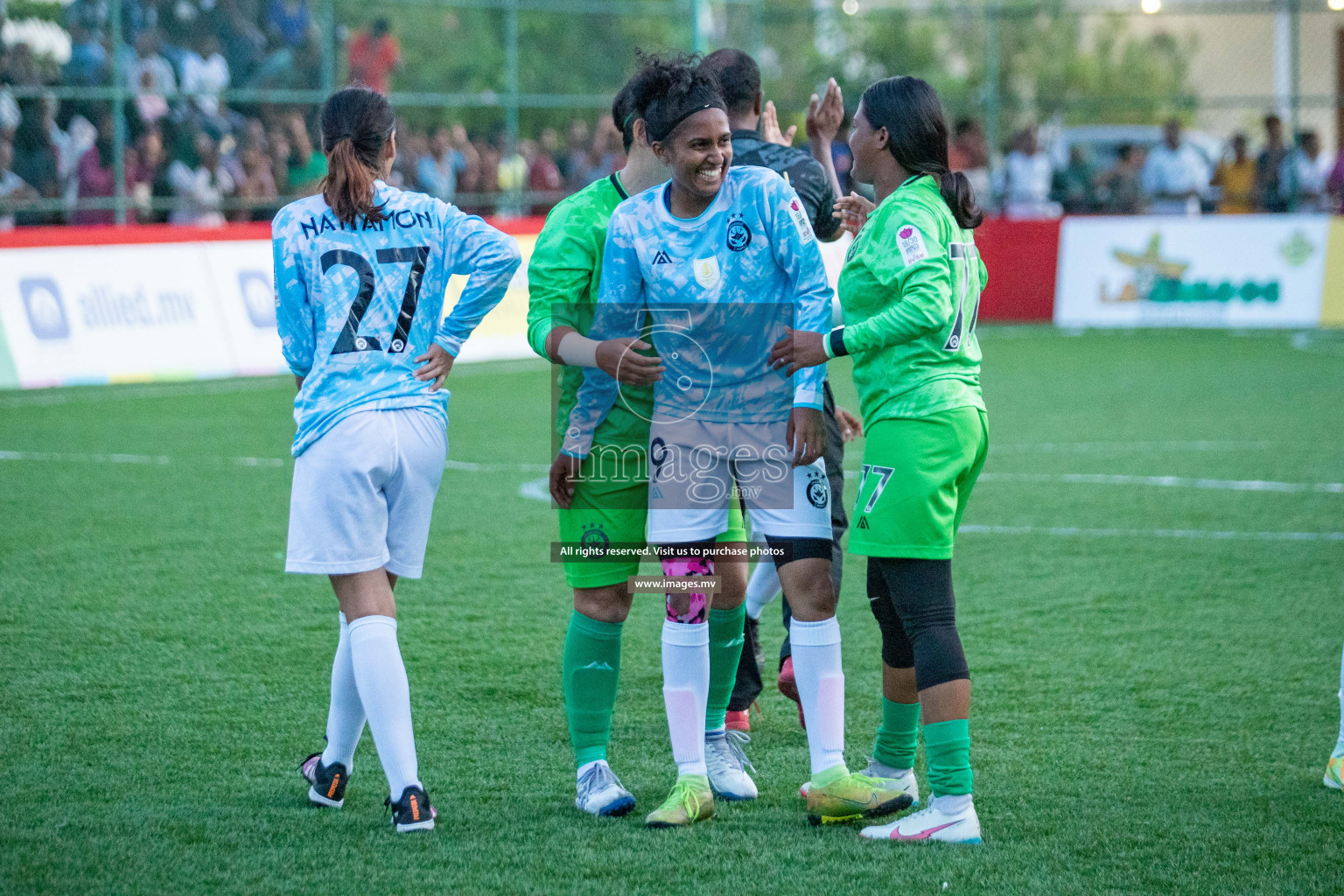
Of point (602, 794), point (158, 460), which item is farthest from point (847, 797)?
point (158, 460)

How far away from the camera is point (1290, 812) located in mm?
3844

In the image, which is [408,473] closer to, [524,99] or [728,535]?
[728,535]

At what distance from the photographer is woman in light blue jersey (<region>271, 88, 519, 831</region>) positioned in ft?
11.9

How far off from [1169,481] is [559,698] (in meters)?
5.03

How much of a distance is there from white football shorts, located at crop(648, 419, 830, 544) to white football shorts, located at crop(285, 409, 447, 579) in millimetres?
607

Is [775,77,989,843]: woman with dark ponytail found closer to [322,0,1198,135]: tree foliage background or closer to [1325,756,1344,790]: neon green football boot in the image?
[1325,756,1344,790]: neon green football boot

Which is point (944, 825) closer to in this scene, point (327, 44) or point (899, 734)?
point (899, 734)

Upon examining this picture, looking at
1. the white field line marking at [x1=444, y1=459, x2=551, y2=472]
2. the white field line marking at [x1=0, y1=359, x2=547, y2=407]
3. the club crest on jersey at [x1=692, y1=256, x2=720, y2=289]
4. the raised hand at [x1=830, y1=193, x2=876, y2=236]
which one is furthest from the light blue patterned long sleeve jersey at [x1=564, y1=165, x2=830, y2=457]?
the white field line marking at [x1=0, y1=359, x2=547, y2=407]

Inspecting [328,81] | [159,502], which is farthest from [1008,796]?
[328,81]

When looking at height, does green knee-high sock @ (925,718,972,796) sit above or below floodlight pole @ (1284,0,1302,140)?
below

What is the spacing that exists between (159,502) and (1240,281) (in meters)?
13.7

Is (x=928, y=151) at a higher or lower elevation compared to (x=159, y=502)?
higher

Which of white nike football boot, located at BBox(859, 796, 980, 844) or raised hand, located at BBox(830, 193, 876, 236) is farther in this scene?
raised hand, located at BBox(830, 193, 876, 236)

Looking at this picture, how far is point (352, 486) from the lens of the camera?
143 inches
